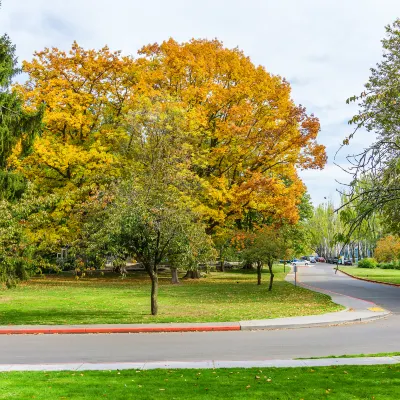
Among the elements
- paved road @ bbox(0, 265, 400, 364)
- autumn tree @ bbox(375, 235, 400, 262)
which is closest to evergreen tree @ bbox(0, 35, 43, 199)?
paved road @ bbox(0, 265, 400, 364)

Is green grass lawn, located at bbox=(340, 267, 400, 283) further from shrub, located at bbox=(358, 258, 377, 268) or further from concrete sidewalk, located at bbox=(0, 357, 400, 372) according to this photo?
concrete sidewalk, located at bbox=(0, 357, 400, 372)

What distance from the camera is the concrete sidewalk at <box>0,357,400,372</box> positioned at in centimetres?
980

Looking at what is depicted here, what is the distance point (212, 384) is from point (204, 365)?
6.37ft

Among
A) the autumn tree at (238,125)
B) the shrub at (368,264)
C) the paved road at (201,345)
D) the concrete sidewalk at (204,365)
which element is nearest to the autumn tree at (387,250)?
the shrub at (368,264)

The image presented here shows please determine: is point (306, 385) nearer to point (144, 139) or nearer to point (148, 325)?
point (148, 325)

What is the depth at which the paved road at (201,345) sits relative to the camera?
1156 centimetres

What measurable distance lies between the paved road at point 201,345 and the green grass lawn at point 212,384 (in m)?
2.16

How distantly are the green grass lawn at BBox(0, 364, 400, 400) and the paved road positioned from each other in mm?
2158

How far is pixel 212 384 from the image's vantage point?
8109mm

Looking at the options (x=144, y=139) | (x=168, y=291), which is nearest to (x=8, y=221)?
(x=168, y=291)

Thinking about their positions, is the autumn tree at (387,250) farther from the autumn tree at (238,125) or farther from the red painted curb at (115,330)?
the red painted curb at (115,330)

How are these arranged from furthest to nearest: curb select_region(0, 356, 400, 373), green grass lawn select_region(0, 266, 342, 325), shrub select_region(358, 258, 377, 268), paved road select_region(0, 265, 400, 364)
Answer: shrub select_region(358, 258, 377, 268) < green grass lawn select_region(0, 266, 342, 325) < paved road select_region(0, 265, 400, 364) < curb select_region(0, 356, 400, 373)

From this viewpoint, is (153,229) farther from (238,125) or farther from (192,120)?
(238,125)

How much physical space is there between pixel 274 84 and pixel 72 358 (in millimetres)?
30430
